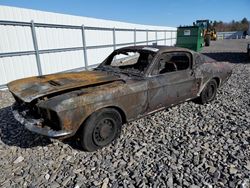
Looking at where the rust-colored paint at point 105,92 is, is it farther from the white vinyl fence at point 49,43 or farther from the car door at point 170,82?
the white vinyl fence at point 49,43

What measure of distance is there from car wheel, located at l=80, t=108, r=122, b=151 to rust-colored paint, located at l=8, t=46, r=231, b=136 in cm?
11

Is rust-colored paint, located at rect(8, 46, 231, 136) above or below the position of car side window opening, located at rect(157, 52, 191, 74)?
below

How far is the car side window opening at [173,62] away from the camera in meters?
4.15

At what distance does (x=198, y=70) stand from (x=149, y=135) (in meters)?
1.98

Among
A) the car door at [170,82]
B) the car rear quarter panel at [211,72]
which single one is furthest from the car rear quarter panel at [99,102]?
the car rear quarter panel at [211,72]

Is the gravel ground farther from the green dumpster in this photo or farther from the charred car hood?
the green dumpster

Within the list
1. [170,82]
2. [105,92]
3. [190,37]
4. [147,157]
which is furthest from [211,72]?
[190,37]

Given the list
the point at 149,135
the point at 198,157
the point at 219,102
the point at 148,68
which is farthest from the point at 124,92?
the point at 219,102

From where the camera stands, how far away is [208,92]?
17.3ft

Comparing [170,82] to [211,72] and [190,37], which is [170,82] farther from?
[190,37]

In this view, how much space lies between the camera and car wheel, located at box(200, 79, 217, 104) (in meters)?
5.13

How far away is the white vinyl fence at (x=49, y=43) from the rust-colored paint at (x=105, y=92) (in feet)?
12.9

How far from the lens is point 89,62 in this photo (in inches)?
426

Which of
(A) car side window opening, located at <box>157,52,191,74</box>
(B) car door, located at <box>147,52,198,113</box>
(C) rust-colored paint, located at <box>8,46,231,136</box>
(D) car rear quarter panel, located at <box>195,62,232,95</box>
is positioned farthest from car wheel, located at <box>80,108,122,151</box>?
(D) car rear quarter panel, located at <box>195,62,232,95</box>
